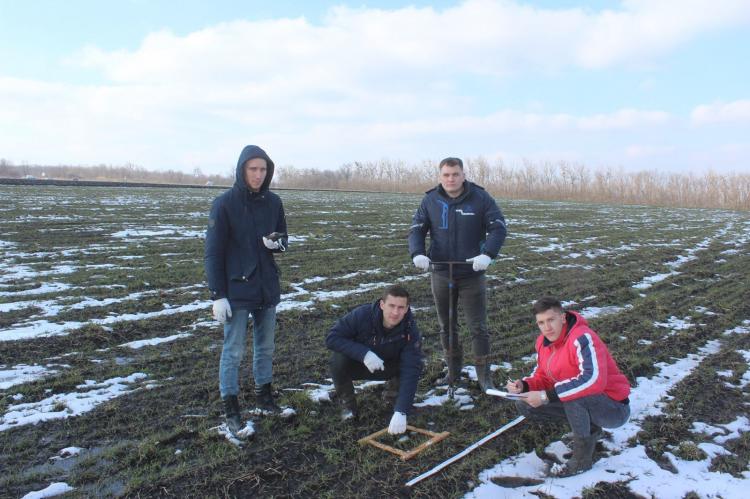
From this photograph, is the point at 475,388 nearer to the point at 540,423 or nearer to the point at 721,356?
Result: the point at 540,423

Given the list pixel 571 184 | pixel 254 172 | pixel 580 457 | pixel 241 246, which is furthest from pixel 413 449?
pixel 571 184

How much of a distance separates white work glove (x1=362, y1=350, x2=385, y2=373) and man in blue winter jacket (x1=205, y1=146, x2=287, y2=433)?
0.88 m

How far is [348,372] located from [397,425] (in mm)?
663

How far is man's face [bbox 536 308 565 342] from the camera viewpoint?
12.1ft

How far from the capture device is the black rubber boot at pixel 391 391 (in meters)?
4.66

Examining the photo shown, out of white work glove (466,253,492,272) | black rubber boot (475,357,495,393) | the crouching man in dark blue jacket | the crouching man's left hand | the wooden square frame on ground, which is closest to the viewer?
the crouching man's left hand

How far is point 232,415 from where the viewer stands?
4074mm

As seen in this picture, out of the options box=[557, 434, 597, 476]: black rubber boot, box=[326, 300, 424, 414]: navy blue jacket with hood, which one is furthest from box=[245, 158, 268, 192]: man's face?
box=[557, 434, 597, 476]: black rubber boot

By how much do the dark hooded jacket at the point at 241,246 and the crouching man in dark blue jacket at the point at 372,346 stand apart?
2.25 ft

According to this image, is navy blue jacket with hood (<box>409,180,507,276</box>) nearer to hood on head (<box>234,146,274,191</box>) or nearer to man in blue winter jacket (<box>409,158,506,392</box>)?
man in blue winter jacket (<box>409,158,506,392</box>)

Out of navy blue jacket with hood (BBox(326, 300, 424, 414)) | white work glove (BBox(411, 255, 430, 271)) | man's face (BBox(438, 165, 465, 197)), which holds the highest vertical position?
man's face (BBox(438, 165, 465, 197))

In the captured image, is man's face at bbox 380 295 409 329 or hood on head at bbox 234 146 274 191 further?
man's face at bbox 380 295 409 329

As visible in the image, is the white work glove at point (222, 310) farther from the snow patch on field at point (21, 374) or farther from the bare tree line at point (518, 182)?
the bare tree line at point (518, 182)

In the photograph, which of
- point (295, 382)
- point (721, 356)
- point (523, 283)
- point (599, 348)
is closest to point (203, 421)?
point (295, 382)
